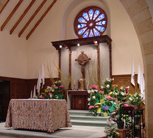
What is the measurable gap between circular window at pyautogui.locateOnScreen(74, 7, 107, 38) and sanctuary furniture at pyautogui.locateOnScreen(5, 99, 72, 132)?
536cm

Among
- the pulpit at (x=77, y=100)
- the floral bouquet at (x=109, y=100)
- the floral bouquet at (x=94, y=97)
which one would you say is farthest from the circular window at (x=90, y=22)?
the floral bouquet at (x=109, y=100)

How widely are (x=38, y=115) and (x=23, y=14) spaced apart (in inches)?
235

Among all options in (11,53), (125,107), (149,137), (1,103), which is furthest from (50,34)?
(149,137)

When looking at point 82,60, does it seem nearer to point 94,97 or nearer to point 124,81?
point 124,81

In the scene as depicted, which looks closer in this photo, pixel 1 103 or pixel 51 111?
pixel 51 111

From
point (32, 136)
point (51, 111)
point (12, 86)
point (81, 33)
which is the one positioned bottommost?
point (32, 136)

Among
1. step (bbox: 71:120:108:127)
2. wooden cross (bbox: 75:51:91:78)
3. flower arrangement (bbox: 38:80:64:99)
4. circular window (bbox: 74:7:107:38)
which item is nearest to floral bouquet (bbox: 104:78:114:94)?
wooden cross (bbox: 75:51:91:78)

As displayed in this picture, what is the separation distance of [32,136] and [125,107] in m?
2.70

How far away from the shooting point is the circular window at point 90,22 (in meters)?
11.4

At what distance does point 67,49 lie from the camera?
11.5 meters

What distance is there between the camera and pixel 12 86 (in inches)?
442

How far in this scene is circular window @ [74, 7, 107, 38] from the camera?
11.4 m

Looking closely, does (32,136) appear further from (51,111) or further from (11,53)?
(11,53)

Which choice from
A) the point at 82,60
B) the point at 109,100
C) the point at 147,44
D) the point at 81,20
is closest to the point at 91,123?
the point at 109,100
